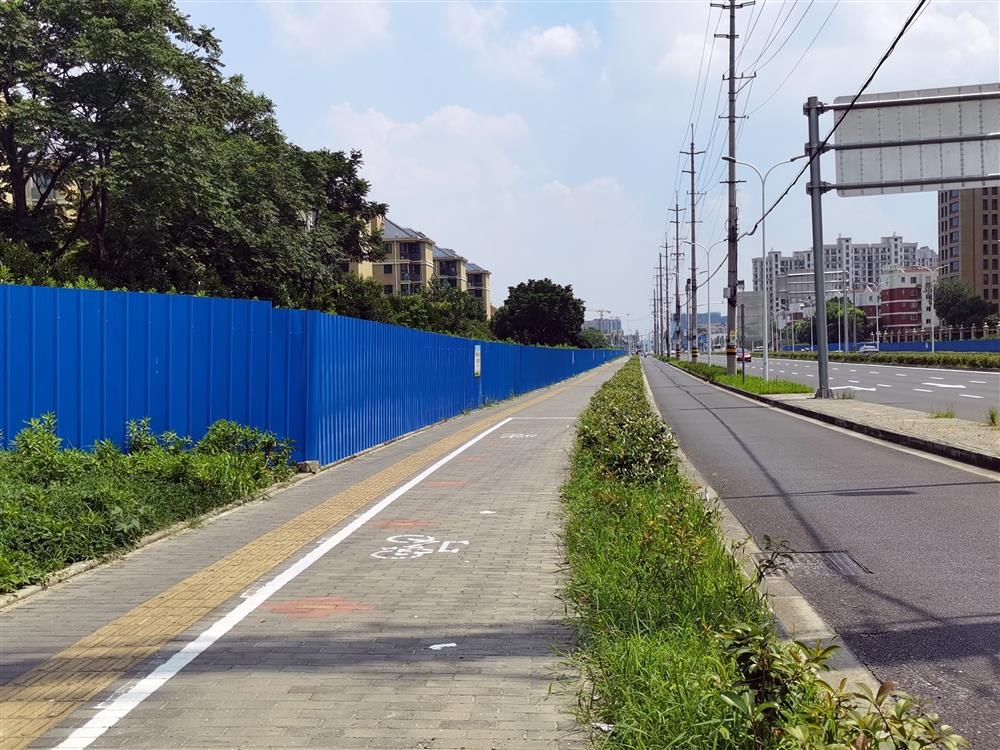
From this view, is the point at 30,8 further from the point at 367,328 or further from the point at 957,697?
the point at 957,697

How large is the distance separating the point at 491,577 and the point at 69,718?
3203 millimetres

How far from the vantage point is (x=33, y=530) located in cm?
708

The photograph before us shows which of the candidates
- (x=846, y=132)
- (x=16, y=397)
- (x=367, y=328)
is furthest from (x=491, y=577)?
(x=846, y=132)

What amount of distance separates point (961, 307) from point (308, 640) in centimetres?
12705

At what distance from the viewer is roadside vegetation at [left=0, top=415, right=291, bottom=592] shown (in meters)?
7.04

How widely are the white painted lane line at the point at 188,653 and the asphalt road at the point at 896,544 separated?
3.60 m

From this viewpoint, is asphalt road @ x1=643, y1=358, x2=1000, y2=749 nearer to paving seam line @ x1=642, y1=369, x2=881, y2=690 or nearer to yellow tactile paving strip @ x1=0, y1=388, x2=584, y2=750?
paving seam line @ x1=642, y1=369, x2=881, y2=690

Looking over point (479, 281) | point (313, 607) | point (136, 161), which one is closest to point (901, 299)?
point (479, 281)

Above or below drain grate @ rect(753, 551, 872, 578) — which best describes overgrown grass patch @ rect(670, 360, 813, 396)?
above

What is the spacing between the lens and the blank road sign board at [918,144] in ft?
65.2

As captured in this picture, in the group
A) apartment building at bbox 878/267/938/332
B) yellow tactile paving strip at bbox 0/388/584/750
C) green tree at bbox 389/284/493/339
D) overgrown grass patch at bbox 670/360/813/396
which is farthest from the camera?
apartment building at bbox 878/267/938/332

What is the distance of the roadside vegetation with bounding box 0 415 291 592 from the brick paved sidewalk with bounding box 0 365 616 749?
321 millimetres

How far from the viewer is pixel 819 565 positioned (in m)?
7.04

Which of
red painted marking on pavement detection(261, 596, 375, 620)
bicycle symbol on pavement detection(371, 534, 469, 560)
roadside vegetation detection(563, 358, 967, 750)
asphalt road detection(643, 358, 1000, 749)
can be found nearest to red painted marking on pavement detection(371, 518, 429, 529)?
bicycle symbol on pavement detection(371, 534, 469, 560)
